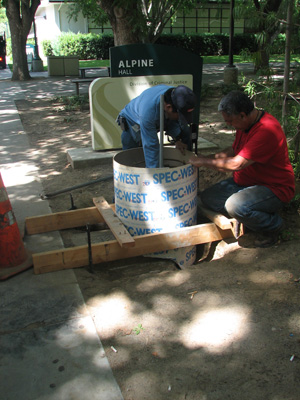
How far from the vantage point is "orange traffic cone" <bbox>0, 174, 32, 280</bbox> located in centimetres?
346

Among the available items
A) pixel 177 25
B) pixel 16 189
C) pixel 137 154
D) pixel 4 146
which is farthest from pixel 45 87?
pixel 177 25

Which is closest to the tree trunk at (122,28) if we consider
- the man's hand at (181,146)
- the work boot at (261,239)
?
the man's hand at (181,146)

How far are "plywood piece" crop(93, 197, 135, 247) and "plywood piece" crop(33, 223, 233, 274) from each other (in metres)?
0.09

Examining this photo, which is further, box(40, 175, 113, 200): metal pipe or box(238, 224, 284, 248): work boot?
box(40, 175, 113, 200): metal pipe

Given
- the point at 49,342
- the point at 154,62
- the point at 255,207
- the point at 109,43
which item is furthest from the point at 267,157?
the point at 109,43

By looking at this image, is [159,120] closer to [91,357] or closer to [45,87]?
[91,357]

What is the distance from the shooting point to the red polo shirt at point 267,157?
3520 mm

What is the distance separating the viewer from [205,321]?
2.78 meters

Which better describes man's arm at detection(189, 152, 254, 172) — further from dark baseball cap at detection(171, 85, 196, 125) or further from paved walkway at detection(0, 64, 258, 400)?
paved walkway at detection(0, 64, 258, 400)

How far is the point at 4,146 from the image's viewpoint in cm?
772

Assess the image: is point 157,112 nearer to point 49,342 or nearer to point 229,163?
point 229,163

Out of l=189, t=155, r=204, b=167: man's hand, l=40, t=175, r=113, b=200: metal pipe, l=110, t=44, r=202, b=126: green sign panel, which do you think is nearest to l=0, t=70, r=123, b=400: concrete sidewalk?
l=40, t=175, r=113, b=200: metal pipe

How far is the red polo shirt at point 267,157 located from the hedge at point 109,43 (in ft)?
91.7

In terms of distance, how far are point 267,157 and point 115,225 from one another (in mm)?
1486
